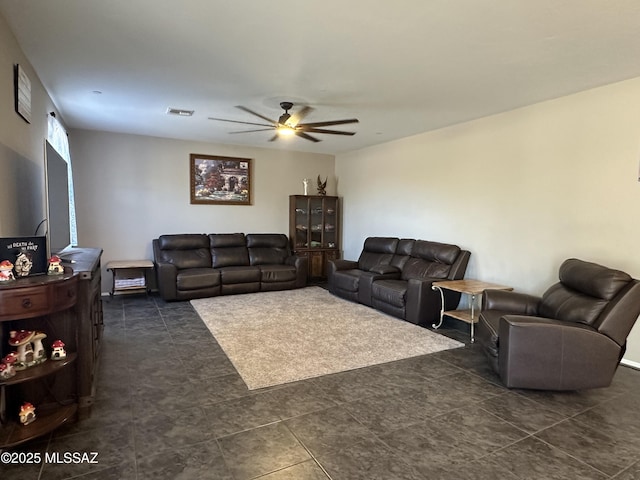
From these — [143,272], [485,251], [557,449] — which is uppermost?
[485,251]

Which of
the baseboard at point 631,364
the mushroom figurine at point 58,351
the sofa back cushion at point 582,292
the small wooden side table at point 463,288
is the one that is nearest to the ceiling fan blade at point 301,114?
the small wooden side table at point 463,288

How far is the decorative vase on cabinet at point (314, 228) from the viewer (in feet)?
23.9

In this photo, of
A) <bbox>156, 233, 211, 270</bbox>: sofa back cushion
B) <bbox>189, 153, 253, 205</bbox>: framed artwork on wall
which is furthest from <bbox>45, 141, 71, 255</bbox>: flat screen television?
<bbox>189, 153, 253, 205</bbox>: framed artwork on wall

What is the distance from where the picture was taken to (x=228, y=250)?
21.2 ft

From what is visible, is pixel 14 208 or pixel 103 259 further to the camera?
pixel 103 259

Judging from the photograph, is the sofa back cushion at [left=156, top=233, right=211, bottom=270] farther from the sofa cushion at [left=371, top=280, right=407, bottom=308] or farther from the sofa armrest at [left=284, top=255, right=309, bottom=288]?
the sofa cushion at [left=371, top=280, right=407, bottom=308]

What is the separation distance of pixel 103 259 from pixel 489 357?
5.63 metres

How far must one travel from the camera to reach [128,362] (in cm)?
331

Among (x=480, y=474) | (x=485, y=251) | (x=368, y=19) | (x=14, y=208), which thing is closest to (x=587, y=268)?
(x=485, y=251)

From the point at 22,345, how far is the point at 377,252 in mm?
4889

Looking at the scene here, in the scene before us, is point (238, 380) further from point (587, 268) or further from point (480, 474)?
point (587, 268)

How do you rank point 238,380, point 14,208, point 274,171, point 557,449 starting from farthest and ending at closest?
point 274,171 < point 238,380 < point 14,208 < point 557,449

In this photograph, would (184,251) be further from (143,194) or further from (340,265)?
(340,265)

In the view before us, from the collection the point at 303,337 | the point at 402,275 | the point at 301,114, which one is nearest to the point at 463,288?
the point at 402,275
